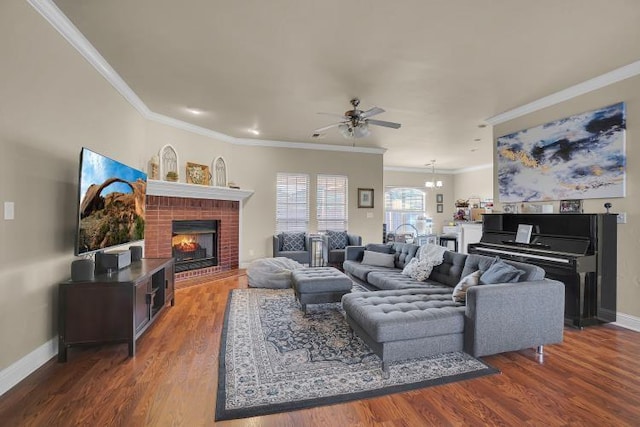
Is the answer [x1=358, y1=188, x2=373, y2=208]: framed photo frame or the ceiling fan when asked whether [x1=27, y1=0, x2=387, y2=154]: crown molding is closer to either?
[x1=358, y1=188, x2=373, y2=208]: framed photo frame

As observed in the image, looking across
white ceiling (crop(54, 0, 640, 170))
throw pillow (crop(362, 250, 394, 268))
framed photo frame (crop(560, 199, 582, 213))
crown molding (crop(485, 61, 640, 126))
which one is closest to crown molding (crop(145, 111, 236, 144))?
white ceiling (crop(54, 0, 640, 170))

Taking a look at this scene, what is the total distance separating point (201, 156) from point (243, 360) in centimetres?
434

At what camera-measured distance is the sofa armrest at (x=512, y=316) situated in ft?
7.91

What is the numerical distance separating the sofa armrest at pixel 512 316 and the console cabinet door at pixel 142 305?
2.80m

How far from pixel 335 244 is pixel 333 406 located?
4776 mm

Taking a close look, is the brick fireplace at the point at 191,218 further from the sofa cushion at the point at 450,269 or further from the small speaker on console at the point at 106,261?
the sofa cushion at the point at 450,269

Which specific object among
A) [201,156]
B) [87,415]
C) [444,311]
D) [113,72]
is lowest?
[87,415]

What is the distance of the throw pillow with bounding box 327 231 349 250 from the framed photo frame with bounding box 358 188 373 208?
42.5 inches

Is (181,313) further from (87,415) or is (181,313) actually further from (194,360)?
(87,415)

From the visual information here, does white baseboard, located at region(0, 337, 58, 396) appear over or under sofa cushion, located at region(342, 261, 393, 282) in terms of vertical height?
under

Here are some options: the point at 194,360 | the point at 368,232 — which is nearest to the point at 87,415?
the point at 194,360

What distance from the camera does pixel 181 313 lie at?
3658mm

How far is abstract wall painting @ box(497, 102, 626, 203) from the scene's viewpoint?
3449 millimetres

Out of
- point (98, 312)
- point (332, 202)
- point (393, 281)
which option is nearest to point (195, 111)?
point (98, 312)
